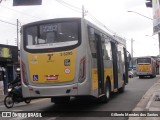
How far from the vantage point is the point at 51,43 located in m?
12.8

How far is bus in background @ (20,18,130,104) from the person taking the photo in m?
12.4

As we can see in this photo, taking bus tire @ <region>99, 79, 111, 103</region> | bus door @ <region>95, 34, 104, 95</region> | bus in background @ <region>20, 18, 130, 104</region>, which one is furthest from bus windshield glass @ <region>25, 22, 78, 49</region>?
bus tire @ <region>99, 79, 111, 103</region>

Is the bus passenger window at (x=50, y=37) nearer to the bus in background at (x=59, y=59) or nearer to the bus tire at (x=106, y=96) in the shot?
the bus in background at (x=59, y=59)

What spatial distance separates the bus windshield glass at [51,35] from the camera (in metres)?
12.7

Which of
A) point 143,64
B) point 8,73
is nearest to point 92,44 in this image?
point 8,73

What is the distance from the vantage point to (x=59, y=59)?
1255 centimetres

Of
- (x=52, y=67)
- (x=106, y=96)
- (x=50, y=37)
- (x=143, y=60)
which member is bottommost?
(x=106, y=96)

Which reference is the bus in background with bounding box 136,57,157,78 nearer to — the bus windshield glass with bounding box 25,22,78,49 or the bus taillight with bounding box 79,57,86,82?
the bus windshield glass with bounding box 25,22,78,49

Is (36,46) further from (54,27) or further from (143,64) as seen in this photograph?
(143,64)

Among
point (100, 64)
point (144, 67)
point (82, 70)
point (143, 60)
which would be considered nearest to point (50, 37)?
point (82, 70)

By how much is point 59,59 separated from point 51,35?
975 millimetres

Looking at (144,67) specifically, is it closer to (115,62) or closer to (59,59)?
(115,62)

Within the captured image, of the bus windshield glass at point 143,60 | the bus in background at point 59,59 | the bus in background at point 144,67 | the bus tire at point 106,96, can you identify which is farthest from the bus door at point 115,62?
the bus windshield glass at point 143,60

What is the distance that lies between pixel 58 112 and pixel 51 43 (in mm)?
2557
